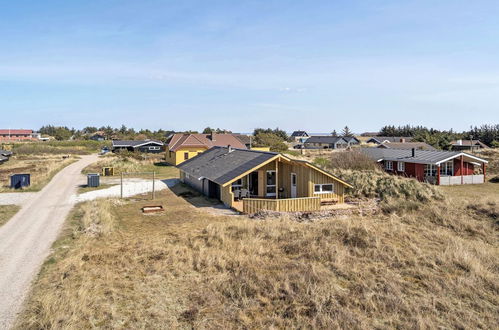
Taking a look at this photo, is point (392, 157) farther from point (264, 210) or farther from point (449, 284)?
point (449, 284)

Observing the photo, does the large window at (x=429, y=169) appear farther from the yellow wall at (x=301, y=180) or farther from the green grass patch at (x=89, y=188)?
the green grass patch at (x=89, y=188)

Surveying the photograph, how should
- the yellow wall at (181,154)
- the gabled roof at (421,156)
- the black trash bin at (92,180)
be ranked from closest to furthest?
the black trash bin at (92,180)
the gabled roof at (421,156)
the yellow wall at (181,154)

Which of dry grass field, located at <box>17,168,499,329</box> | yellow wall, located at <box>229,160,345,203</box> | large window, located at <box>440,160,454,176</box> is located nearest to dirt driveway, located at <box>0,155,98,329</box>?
dry grass field, located at <box>17,168,499,329</box>

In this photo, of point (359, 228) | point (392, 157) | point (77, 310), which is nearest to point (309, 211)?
point (359, 228)

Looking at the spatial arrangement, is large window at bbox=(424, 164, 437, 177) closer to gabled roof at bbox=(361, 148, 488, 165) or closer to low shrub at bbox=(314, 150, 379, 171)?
gabled roof at bbox=(361, 148, 488, 165)

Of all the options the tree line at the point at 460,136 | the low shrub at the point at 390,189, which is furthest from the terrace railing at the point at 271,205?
the tree line at the point at 460,136

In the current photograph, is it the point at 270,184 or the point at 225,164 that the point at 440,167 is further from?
the point at 225,164

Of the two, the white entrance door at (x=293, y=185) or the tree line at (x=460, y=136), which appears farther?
the tree line at (x=460, y=136)

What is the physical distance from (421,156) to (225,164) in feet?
74.6

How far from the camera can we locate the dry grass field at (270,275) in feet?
29.0

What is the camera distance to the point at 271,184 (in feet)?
81.7

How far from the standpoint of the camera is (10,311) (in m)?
9.09

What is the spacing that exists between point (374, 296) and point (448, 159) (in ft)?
95.5

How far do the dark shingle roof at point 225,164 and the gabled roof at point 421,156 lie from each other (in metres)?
19.2
